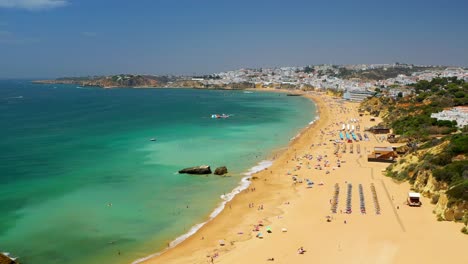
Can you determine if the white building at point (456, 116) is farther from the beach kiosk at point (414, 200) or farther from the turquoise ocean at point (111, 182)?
the beach kiosk at point (414, 200)

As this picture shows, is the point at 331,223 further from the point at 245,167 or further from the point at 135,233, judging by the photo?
the point at 245,167

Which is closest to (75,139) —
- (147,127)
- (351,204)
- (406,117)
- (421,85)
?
(147,127)

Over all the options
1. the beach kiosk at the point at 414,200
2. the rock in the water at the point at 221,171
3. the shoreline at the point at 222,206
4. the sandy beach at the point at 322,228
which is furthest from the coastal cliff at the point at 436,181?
the rock in the water at the point at 221,171

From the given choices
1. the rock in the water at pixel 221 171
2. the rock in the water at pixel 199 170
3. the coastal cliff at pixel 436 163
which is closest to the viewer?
the coastal cliff at pixel 436 163

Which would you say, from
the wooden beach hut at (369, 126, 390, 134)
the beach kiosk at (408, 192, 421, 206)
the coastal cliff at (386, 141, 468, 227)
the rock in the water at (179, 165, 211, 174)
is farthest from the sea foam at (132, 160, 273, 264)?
the wooden beach hut at (369, 126, 390, 134)

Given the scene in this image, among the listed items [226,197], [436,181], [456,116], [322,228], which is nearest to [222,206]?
[226,197]

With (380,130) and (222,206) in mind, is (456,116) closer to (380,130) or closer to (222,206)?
(380,130)
